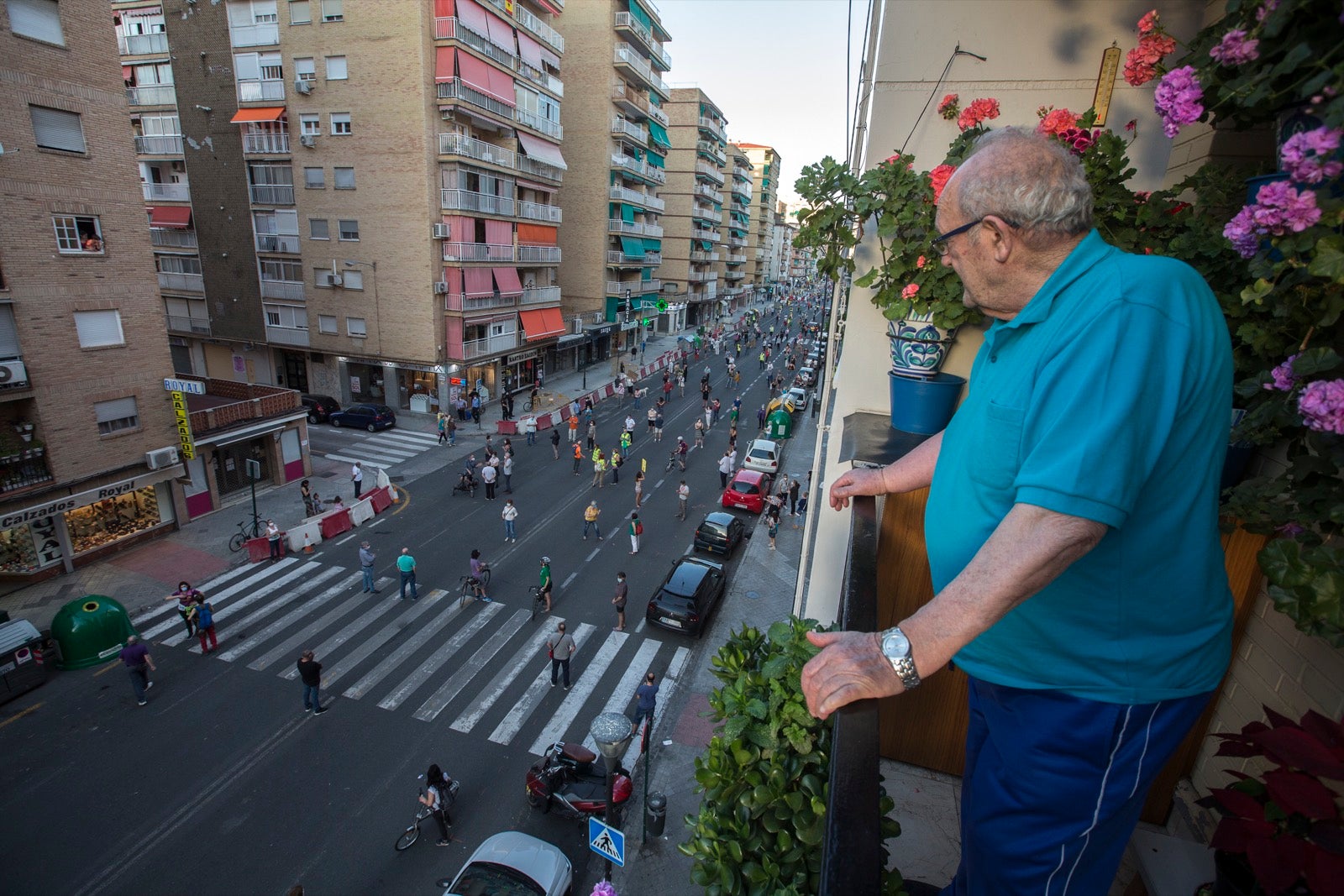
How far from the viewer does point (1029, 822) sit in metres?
1.68

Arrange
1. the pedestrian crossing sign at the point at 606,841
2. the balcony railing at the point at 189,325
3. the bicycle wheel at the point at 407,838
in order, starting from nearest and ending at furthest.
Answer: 1. the pedestrian crossing sign at the point at 606,841
2. the bicycle wheel at the point at 407,838
3. the balcony railing at the point at 189,325

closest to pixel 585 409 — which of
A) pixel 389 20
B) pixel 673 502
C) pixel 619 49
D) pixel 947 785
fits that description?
pixel 673 502

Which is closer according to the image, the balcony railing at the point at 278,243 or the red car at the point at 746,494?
the red car at the point at 746,494

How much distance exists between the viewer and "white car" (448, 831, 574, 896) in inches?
314

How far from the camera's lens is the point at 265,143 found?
30031mm

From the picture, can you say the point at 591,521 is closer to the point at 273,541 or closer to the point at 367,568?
the point at 367,568

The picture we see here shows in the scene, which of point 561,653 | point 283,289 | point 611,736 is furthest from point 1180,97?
point 283,289

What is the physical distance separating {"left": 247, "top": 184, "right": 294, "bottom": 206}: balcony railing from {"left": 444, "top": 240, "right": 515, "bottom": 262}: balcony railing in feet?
26.5

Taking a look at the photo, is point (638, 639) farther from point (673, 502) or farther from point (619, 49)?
point (619, 49)

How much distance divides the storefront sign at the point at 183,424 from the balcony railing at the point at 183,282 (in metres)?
19.1

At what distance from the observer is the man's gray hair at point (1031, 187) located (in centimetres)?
160

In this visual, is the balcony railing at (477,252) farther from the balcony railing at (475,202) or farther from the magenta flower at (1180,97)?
the magenta flower at (1180,97)

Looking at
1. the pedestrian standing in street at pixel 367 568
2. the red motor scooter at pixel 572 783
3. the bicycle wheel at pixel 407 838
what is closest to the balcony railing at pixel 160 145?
the pedestrian standing in street at pixel 367 568

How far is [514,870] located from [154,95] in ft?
135
